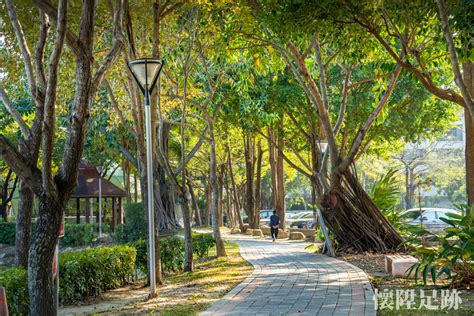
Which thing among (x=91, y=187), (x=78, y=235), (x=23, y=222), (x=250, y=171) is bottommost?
(x=78, y=235)

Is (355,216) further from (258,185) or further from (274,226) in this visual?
(258,185)

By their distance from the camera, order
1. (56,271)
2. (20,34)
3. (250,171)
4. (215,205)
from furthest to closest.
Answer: (250,171) → (215,205) → (20,34) → (56,271)

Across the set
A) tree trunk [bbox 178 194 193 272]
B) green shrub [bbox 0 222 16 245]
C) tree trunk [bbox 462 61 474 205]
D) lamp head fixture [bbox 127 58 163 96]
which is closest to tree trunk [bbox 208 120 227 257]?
tree trunk [bbox 178 194 193 272]

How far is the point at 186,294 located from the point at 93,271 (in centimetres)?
199

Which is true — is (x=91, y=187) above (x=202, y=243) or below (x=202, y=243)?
above

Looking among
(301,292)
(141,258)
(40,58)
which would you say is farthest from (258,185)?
(40,58)

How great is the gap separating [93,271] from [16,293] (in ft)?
10.8

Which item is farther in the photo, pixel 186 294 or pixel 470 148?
pixel 470 148

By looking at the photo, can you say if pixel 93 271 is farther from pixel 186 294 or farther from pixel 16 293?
pixel 16 293

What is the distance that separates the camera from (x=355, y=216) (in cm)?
1773

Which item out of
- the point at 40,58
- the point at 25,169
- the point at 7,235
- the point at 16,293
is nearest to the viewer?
the point at 25,169

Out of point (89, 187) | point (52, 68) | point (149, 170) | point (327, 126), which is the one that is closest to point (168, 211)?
point (89, 187)

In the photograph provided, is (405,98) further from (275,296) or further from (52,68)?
(52,68)

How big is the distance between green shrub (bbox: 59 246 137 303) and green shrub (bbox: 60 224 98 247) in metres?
18.2
